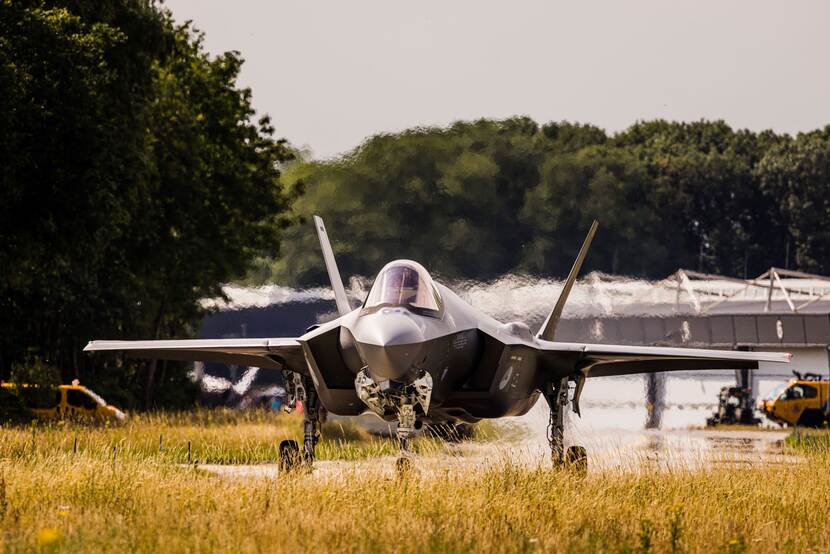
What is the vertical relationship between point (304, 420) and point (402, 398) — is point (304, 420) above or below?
below

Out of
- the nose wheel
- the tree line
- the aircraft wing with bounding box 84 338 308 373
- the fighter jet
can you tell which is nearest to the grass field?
the nose wheel

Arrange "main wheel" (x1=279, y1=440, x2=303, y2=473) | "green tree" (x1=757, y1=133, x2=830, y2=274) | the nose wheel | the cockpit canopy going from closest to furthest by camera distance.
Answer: the nose wheel
the cockpit canopy
"main wheel" (x1=279, y1=440, x2=303, y2=473)
"green tree" (x1=757, y1=133, x2=830, y2=274)

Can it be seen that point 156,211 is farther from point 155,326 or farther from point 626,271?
point 626,271

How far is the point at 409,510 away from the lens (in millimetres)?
11594

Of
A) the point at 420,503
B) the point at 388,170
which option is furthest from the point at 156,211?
the point at 420,503

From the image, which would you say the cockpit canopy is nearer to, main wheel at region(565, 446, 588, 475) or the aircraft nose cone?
the aircraft nose cone

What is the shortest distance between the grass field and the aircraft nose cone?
44.3 inches

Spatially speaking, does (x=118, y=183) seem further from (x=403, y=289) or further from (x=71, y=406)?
(x=403, y=289)

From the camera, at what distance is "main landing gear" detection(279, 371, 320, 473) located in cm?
1622

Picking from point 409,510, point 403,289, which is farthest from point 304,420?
point 409,510

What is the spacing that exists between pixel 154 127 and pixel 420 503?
1020 inches

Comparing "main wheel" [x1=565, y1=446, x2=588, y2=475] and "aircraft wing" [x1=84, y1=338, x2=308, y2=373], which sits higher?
"aircraft wing" [x1=84, y1=338, x2=308, y2=373]

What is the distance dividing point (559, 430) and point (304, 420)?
3349 mm

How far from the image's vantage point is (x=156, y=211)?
36.1 meters
